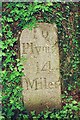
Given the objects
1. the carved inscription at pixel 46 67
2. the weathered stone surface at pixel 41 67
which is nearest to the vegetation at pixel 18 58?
the weathered stone surface at pixel 41 67

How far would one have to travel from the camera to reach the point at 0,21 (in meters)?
3.93

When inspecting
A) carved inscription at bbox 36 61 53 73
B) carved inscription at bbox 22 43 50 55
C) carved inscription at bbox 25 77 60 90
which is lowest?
carved inscription at bbox 25 77 60 90

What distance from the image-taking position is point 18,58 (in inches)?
159

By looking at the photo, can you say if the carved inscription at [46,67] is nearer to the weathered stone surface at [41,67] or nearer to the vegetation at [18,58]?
the weathered stone surface at [41,67]

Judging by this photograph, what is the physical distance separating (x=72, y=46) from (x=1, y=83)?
124 cm

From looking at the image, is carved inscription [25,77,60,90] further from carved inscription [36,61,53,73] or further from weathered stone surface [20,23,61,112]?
carved inscription [36,61,53,73]

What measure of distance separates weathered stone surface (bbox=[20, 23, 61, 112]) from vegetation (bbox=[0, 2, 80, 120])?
8cm

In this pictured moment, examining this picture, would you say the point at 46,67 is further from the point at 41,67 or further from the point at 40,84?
the point at 40,84

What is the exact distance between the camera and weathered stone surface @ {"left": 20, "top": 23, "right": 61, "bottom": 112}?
A: 407 centimetres

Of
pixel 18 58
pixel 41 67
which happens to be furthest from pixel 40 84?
pixel 18 58

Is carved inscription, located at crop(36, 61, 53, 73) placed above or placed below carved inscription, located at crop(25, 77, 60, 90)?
above

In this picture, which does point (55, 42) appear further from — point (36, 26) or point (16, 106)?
point (16, 106)

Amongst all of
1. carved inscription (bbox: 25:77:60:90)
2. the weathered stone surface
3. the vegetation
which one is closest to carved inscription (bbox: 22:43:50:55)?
the weathered stone surface

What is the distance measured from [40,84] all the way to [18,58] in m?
0.47
